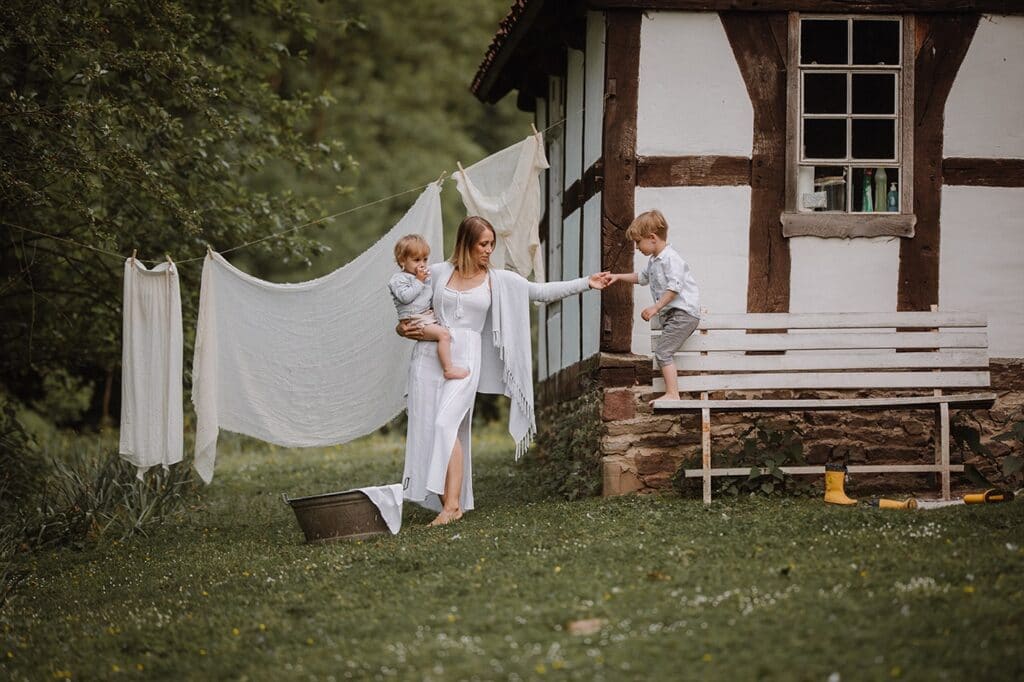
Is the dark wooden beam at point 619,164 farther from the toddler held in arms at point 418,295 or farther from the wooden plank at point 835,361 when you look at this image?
the toddler held in arms at point 418,295

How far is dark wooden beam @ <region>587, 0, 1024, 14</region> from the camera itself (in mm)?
9398

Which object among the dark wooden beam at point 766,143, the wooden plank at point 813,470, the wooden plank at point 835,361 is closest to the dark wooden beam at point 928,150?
the wooden plank at point 835,361

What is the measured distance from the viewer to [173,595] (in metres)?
7.18

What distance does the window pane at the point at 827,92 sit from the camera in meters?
10.6

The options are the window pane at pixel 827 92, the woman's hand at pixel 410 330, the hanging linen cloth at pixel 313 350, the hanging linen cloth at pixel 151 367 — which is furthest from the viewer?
the window pane at pixel 827 92

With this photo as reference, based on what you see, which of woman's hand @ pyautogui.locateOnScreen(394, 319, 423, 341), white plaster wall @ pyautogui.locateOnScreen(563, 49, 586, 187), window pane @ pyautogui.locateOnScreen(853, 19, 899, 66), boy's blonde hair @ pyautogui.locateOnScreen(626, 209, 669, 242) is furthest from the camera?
white plaster wall @ pyautogui.locateOnScreen(563, 49, 586, 187)

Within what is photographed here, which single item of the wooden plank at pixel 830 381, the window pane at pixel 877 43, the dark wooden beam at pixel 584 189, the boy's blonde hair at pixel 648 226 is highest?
the window pane at pixel 877 43

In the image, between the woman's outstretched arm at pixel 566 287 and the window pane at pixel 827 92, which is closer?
the woman's outstretched arm at pixel 566 287

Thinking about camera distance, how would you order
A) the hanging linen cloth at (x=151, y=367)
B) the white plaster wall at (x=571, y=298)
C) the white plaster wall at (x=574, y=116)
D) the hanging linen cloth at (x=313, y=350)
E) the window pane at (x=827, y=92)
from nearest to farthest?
the hanging linen cloth at (x=151, y=367) < the hanging linen cloth at (x=313, y=350) < the window pane at (x=827, y=92) < the white plaster wall at (x=574, y=116) < the white plaster wall at (x=571, y=298)

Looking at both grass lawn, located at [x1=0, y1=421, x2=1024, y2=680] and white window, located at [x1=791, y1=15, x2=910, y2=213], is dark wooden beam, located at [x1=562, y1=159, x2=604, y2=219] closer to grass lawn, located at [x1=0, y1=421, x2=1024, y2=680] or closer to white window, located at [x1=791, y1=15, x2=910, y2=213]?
white window, located at [x1=791, y1=15, x2=910, y2=213]

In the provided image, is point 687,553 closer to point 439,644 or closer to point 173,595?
point 439,644

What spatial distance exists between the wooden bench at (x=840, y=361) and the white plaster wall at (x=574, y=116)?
2.42 metres

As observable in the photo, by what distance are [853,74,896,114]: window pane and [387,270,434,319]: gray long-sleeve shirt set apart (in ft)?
13.0

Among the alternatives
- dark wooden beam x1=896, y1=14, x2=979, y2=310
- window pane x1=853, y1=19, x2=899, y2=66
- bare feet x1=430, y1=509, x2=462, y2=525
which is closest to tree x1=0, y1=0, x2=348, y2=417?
bare feet x1=430, y1=509, x2=462, y2=525
